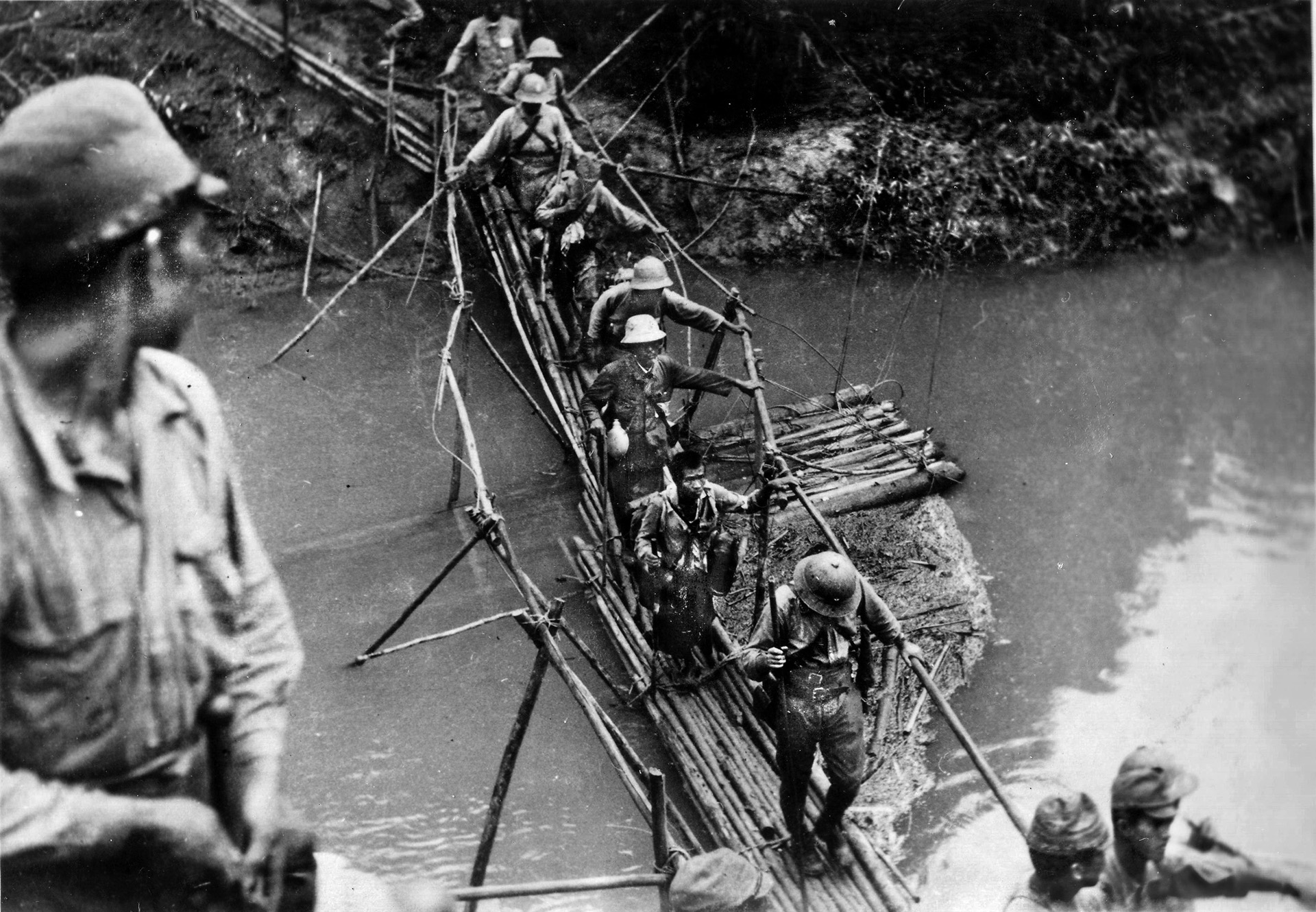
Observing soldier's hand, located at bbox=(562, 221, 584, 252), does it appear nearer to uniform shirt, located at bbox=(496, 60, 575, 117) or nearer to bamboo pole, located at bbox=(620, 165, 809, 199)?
bamboo pole, located at bbox=(620, 165, 809, 199)

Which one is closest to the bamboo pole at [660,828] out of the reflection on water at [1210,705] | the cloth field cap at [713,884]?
the cloth field cap at [713,884]

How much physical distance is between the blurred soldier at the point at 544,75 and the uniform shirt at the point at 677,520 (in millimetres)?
2992

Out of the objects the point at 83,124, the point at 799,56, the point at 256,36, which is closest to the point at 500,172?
the point at 256,36

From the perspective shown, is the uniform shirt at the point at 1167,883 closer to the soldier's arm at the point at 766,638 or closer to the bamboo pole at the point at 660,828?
the soldier's arm at the point at 766,638

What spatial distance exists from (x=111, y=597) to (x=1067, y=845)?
14.4 feet

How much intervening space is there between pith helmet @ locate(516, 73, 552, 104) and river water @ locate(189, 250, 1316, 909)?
160 cm

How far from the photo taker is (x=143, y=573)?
576 centimetres

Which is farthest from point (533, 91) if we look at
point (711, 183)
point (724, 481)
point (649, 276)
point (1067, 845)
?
point (1067, 845)

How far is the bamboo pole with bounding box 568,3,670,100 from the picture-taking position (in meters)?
7.12

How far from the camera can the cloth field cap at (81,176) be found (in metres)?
5.58

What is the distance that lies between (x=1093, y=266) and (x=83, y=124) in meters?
5.48

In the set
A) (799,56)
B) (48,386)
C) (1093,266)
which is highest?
(799,56)

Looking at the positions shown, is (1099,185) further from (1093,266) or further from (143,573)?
(143,573)

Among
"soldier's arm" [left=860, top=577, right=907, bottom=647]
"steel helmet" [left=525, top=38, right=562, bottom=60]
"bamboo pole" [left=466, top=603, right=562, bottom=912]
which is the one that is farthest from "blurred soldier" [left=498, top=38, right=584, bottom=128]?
"soldier's arm" [left=860, top=577, right=907, bottom=647]
